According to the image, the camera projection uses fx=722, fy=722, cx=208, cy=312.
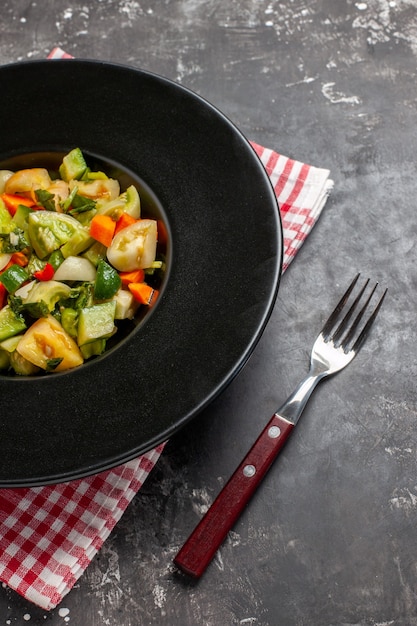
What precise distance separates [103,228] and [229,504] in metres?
0.83

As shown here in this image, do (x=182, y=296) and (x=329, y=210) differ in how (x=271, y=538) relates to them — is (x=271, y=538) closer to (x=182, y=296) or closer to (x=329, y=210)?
(x=182, y=296)

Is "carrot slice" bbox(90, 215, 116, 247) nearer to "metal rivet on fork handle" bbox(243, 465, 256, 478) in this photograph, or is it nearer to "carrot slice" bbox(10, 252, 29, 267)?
"carrot slice" bbox(10, 252, 29, 267)

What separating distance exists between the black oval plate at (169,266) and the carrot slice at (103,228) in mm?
159

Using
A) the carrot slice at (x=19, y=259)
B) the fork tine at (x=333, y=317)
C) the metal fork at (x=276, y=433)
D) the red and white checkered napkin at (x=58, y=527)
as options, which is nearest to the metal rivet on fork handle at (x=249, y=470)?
the metal fork at (x=276, y=433)

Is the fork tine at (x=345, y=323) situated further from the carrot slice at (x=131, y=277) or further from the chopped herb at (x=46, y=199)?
the chopped herb at (x=46, y=199)

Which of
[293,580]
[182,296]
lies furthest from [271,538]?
[182,296]

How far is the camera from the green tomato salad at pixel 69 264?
1.91 meters

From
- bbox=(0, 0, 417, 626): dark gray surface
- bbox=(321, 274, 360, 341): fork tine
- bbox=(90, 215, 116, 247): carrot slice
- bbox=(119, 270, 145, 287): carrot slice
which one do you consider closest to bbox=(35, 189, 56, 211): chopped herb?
bbox=(90, 215, 116, 247): carrot slice

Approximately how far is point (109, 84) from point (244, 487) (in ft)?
4.18

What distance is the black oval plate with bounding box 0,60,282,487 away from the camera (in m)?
1.75

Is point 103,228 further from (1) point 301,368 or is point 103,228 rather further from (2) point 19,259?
(1) point 301,368

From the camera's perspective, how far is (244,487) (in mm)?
1921

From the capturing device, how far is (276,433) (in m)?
1.99

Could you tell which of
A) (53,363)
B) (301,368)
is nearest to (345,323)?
(301,368)
